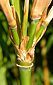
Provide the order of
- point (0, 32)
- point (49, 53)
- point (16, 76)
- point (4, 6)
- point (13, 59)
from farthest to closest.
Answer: point (49, 53)
point (16, 76)
point (13, 59)
point (0, 32)
point (4, 6)

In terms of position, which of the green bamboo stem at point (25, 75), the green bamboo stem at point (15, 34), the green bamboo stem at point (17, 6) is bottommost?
the green bamboo stem at point (25, 75)

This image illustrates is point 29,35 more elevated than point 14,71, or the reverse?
point 29,35

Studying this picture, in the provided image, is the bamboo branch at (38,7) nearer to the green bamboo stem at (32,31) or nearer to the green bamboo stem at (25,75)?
the green bamboo stem at (32,31)

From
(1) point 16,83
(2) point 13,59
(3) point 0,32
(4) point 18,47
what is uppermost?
(4) point 18,47

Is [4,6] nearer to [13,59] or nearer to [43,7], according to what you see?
[43,7]

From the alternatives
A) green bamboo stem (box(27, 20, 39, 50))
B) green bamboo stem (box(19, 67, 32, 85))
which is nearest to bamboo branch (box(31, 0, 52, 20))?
green bamboo stem (box(27, 20, 39, 50))

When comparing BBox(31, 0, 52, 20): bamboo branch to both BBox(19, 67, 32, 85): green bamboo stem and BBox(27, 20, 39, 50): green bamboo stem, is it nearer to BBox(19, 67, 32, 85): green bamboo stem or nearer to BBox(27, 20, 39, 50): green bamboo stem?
BBox(27, 20, 39, 50): green bamboo stem

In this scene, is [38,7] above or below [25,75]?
above

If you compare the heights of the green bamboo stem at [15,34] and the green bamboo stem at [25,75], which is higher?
the green bamboo stem at [15,34]

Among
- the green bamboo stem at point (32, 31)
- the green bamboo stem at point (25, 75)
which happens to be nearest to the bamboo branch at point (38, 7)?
the green bamboo stem at point (32, 31)

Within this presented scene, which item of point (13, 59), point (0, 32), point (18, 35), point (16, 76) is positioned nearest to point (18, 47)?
point (18, 35)

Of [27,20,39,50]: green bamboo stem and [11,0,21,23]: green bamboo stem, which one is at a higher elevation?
[11,0,21,23]: green bamboo stem
